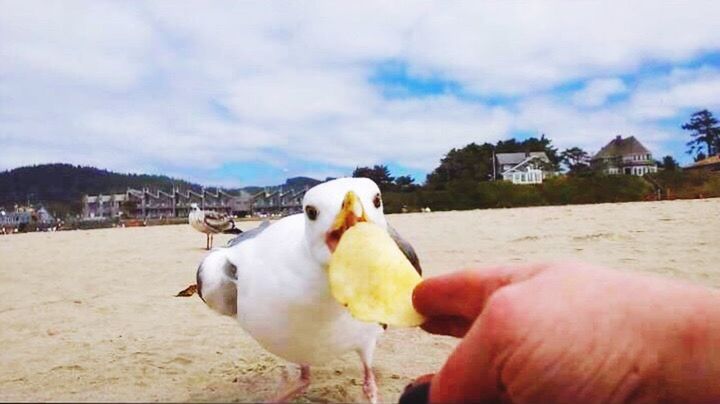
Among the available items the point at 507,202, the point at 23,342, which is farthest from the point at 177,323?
the point at 507,202

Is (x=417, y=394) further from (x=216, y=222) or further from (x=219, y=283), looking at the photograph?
(x=216, y=222)

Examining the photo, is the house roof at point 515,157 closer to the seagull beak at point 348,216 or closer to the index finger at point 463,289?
the seagull beak at point 348,216

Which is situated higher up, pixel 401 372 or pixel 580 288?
pixel 580 288

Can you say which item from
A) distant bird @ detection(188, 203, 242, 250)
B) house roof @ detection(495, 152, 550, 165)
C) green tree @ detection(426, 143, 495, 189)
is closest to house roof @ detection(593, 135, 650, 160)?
house roof @ detection(495, 152, 550, 165)

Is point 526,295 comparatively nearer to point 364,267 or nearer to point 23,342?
point 364,267

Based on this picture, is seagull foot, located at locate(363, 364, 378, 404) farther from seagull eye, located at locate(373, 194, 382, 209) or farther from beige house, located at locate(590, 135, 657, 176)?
beige house, located at locate(590, 135, 657, 176)

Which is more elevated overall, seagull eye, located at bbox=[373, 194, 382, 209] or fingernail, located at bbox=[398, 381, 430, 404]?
seagull eye, located at bbox=[373, 194, 382, 209]
